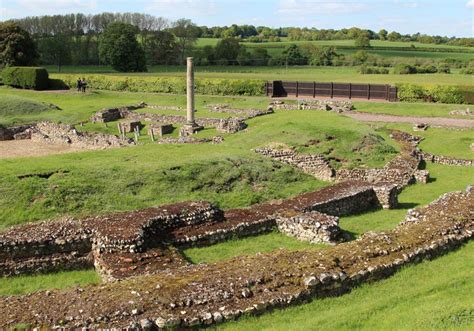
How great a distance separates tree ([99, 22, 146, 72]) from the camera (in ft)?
248

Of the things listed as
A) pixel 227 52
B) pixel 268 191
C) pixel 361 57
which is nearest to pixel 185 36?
pixel 227 52

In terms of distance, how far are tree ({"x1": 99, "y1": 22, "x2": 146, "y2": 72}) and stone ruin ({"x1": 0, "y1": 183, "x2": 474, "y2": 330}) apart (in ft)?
212

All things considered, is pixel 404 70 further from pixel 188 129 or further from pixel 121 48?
pixel 188 129

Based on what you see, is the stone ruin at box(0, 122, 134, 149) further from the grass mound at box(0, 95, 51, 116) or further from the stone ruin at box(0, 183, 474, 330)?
the stone ruin at box(0, 183, 474, 330)

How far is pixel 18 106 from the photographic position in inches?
1683

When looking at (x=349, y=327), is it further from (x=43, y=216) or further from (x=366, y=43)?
(x=366, y=43)

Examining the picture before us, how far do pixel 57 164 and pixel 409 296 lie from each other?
13542 millimetres

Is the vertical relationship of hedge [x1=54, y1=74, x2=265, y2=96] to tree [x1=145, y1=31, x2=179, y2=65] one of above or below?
below

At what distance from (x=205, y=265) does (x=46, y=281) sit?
14.7 feet

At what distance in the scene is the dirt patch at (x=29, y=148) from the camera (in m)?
29.5

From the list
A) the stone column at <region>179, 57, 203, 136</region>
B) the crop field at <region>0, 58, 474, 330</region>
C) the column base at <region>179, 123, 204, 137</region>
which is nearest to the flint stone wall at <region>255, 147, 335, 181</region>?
the crop field at <region>0, 58, 474, 330</region>

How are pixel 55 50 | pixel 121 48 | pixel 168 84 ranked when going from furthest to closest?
1. pixel 55 50
2. pixel 121 48
3. pixel 168 84

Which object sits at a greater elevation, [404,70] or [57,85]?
[404,70]

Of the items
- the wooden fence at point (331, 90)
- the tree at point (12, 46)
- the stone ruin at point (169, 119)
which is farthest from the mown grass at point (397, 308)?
the tree at point (12, 46)
